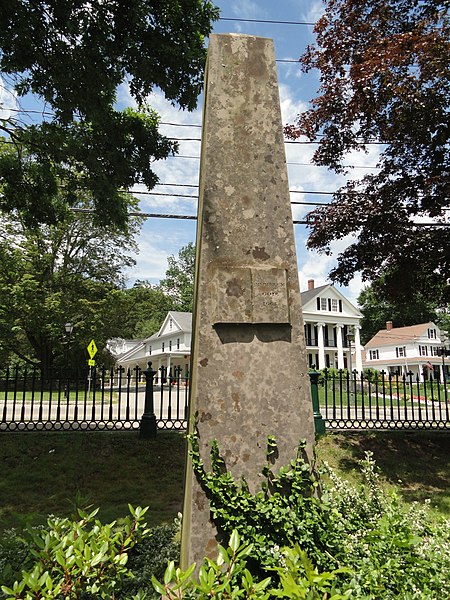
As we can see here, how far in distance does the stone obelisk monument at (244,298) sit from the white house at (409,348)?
50.4m

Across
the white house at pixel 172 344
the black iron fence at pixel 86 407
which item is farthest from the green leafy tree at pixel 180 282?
the black iron fence at pixel 86 407

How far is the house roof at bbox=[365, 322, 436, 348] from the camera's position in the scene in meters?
52.3

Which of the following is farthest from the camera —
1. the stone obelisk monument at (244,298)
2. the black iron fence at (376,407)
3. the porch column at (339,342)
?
the porch column at (339,342)

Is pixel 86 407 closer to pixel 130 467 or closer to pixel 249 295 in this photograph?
pixel 130 467

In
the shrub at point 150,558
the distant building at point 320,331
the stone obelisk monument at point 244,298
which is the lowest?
the shrub at point 150,558

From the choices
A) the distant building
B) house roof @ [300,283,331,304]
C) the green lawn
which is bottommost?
the green lawn

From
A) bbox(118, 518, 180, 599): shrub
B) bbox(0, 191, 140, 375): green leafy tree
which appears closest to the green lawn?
bbox(118, 518, 180, 599): shrub

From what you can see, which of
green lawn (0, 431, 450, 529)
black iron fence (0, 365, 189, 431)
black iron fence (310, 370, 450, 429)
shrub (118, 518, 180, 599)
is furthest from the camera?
black iron fence (310, 370, 450, 429)

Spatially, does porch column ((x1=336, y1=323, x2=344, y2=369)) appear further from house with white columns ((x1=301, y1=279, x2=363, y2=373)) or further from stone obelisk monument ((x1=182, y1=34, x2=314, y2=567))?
stone obelisk monument ((x1=182, y1=34, x2=314, y2=567))

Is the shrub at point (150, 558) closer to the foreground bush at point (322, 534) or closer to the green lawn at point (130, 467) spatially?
the foreground bush at point (322, 534)

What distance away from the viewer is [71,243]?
26.3m

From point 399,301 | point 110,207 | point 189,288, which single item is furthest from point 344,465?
point 189,288

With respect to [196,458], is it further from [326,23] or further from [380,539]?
[326,23]

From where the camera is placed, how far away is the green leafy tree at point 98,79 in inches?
270
